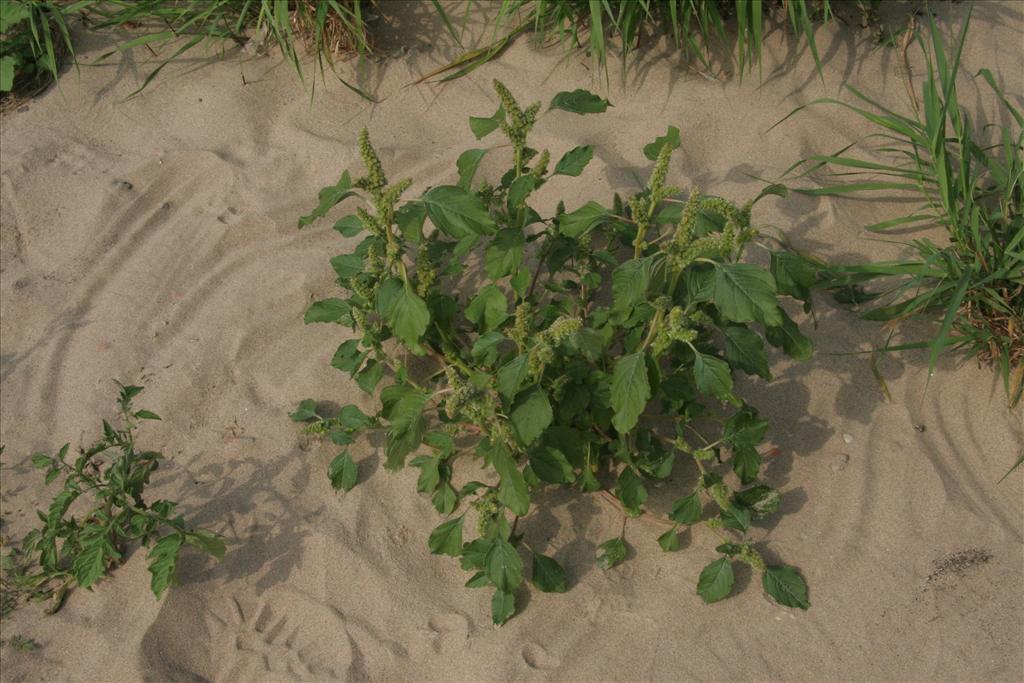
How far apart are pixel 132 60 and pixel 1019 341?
11.1 ft

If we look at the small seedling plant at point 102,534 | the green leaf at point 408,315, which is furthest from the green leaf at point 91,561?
the green leaf at point 408,315

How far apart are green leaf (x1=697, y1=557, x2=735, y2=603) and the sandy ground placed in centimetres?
10

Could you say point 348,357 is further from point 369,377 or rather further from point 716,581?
point 716,581

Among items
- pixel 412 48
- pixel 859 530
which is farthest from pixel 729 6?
pixel 859 530

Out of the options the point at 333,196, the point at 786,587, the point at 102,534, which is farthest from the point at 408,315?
the point at 786,587

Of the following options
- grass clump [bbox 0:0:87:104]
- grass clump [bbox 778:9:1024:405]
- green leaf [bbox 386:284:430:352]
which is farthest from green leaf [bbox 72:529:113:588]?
grass clump [bbox 0:0:87:104]

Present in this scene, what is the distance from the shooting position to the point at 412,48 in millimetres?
3604

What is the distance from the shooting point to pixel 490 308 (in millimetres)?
2227

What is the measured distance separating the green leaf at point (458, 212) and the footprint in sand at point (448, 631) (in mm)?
969

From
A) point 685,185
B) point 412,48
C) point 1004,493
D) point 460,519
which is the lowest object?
point 1004,493

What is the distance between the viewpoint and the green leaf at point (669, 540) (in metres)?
2.29

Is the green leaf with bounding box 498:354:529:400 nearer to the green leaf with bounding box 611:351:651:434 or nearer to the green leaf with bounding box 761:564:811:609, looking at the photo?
the green leaf with bounding box 611:351:651:434

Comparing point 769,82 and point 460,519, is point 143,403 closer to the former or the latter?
point 460,519

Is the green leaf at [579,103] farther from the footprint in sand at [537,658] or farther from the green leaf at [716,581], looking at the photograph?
the footprint in sand at [537,658]
